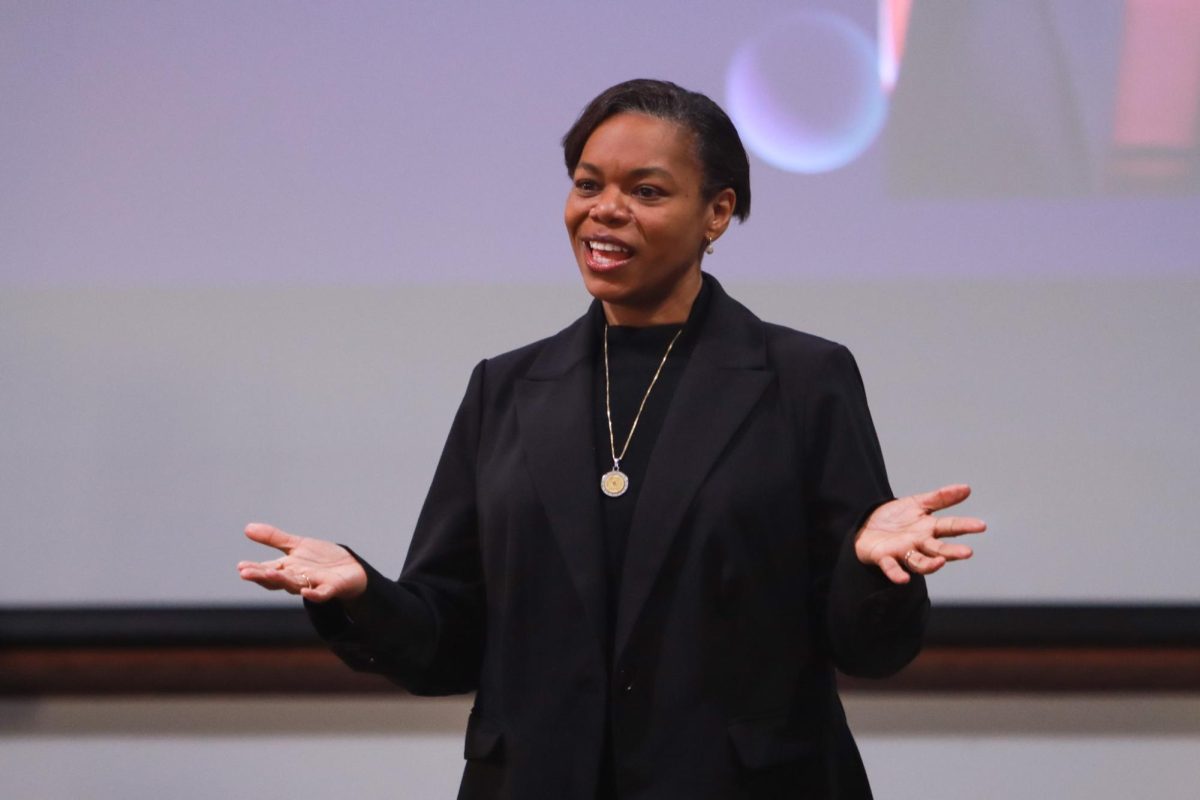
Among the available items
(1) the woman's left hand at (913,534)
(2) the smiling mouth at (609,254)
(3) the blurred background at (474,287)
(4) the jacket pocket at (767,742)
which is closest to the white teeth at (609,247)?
(2) the smiling mouth at (609,254)

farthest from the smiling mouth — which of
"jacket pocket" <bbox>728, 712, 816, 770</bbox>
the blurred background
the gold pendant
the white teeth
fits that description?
the blurred background

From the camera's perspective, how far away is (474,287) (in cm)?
266

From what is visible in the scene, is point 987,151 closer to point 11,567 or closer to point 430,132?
point 430,132

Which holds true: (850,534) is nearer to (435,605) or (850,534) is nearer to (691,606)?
(691,606)

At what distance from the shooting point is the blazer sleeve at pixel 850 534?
→ 130 cm

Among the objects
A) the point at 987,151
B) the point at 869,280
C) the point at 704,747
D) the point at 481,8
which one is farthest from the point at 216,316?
the point at 704,747

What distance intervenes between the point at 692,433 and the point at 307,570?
416mm

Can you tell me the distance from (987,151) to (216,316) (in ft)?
4.92

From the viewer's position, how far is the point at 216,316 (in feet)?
8.83

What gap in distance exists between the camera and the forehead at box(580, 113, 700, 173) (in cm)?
148

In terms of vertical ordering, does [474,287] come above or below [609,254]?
above

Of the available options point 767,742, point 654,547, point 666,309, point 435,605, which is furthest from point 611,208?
point 767,742

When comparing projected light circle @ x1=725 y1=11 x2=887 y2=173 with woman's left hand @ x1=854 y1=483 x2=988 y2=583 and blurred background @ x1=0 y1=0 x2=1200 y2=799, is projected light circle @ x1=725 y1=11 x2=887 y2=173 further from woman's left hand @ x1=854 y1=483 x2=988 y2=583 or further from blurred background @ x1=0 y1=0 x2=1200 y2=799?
woman's left hand @ x1=854 y1=483 x2=988 y2=583

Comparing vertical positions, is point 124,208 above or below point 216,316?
above
